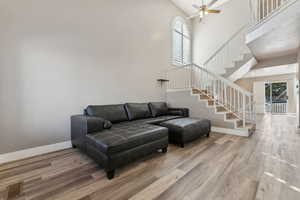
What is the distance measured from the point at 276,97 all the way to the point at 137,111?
352 inches

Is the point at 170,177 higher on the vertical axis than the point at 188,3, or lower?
lower

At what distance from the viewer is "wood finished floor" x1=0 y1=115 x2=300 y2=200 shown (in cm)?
138

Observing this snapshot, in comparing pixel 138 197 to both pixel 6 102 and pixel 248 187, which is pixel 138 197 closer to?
pixel 248 187

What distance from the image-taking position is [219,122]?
Answer: 147 inches

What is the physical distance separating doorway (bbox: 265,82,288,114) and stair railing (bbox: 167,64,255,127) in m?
4.07

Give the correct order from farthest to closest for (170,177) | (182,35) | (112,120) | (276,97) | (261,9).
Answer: (276,97) < (182,35) < (261,9) < (112,120) < (170,177)

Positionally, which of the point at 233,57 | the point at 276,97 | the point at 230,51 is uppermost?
the point at 230,51

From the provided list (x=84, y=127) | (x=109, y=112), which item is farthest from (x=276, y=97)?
(x=84, y=127)

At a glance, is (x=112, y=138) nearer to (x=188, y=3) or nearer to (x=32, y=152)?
(x=32, y=152)

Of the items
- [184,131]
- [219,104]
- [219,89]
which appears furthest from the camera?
[219,89]

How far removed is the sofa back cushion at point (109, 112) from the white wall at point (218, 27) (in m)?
5.08

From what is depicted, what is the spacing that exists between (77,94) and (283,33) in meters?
4.84

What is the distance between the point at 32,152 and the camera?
234cm

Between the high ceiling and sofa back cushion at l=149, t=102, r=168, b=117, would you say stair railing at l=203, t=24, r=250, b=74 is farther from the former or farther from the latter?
sofa back cushion at l=149, t=102, r=168, b=117
